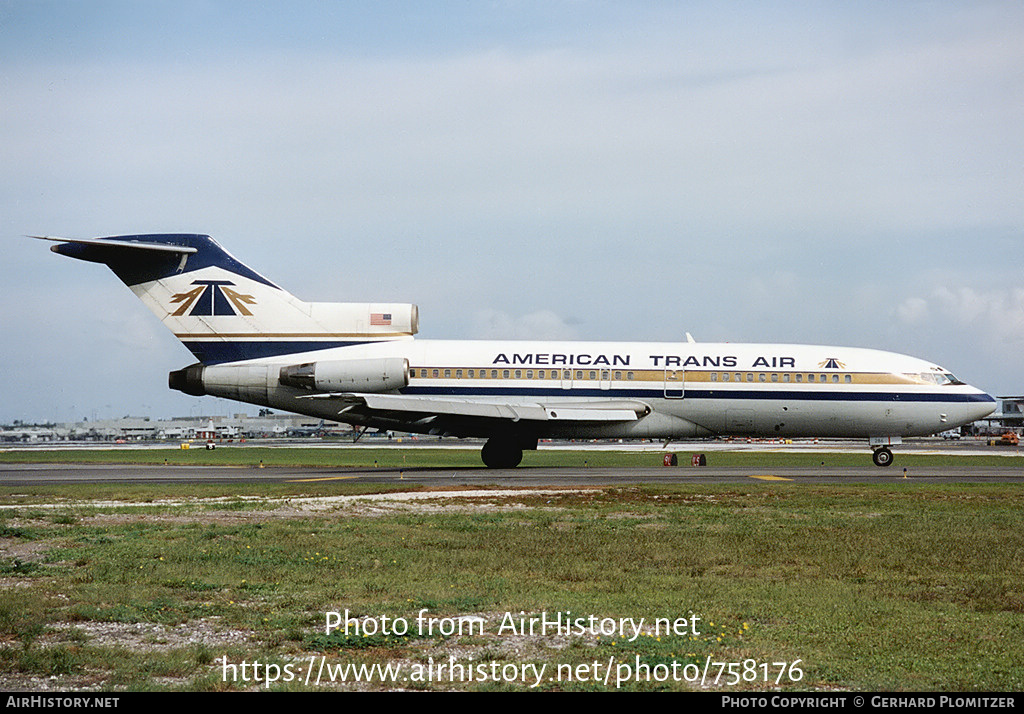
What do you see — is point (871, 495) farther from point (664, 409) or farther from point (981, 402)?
point (981, 402)

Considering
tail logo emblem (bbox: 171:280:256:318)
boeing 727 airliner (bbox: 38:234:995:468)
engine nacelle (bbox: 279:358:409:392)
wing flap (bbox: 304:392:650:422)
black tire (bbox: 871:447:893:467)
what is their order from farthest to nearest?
black tire (bbox: 871:447:893:467) → tail logo emblem (bbox: 171:280:256:318) → boeing 727 airliner (bbox: 38:234:995:468) → engine nacelle (bbox: 279:358:409:392) → wing flap (bbox: 304:392:650:422)

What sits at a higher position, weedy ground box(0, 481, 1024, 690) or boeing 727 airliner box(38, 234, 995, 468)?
boeing 727 airliner box(38, 234, 995, 468)

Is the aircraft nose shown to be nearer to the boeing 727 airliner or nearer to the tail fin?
the boeing 727 airliner

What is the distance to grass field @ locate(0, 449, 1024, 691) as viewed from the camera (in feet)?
23.9

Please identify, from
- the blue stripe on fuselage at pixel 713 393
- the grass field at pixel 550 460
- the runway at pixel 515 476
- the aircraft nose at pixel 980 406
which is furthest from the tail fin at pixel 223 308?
the aircraft nose at pixel 980 406

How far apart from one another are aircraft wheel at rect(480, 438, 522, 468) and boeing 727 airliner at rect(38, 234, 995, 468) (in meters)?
0.05

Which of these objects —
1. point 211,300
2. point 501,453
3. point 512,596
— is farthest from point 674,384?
point 512,596

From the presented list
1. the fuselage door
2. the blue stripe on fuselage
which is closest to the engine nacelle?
the blue stripe on fuselage

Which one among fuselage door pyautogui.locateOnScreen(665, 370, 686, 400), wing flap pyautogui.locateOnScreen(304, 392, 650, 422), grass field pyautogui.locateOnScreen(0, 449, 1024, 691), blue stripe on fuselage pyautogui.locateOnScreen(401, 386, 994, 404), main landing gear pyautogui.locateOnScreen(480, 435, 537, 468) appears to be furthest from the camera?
main landing gear pyautogui.locateOnScreen(480, 435, 537, 468)

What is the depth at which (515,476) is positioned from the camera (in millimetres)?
28719

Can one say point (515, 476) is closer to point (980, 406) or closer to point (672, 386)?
point (672, 386)

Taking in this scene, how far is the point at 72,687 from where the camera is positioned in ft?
22.3

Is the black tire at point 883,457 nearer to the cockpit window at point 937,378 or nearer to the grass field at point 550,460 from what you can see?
the grass field at point 550,460
